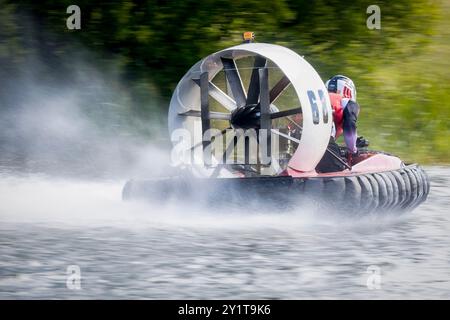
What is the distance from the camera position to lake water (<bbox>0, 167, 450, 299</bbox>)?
6.70 m

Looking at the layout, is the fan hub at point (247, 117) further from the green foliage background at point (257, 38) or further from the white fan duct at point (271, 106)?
the green foliage background at point (257, 38)

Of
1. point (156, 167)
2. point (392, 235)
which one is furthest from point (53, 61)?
point (392, 235)

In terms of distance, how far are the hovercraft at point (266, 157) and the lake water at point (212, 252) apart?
14 cm

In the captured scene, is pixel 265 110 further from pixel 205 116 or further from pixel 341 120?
pixel 341 120

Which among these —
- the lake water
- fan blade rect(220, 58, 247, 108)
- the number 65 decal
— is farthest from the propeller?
the lake water

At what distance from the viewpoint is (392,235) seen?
8227 mm

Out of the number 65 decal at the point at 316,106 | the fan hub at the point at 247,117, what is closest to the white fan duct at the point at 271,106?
the number 65 decal at the point at 316,106

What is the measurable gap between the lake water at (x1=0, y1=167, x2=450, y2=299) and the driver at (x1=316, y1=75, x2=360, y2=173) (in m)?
0.58

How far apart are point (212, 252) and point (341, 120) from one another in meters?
2.06

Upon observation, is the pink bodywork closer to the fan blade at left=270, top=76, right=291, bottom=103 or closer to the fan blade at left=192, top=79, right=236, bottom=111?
the fan blade at left=270, top=76, right=291, bottom=103

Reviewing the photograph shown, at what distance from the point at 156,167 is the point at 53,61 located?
1899 millimetres

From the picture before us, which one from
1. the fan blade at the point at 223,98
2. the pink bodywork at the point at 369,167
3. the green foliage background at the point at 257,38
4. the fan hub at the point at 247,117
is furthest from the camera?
the green foliage background at the point at 257,38

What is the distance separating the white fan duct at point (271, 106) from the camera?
845 cm
